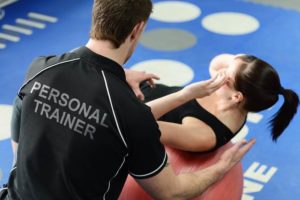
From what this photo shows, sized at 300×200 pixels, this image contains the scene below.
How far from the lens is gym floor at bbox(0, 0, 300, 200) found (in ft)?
9.37

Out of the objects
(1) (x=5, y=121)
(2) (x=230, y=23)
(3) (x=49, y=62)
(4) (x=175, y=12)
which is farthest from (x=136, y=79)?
(4) (x=175, y=12)

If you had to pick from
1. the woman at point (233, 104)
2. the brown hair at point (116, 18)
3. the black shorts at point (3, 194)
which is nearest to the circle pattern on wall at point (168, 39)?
the woman at point (233, 104)

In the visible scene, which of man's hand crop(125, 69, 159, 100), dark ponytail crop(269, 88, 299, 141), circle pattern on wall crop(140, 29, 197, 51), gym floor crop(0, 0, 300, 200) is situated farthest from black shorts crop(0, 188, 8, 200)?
circle pattern on wall crop(140, 29, 197, 51)

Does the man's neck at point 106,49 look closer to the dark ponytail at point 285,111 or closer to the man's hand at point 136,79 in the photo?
the man's hand at point 136,79

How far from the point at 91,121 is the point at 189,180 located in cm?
42

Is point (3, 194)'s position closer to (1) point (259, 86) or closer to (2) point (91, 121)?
(2) point (91, 121)

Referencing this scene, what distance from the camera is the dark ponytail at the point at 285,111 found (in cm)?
206

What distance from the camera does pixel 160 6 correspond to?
169 inches

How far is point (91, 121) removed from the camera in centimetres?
143

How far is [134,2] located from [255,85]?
2.39 ft

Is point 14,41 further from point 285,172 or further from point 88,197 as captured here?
point 88,197

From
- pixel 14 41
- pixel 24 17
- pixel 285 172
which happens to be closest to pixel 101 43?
pixel 285 172

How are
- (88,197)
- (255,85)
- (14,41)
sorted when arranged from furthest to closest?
(14,41) < (255,85) < (88,197)

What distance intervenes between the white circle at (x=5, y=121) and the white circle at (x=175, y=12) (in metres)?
1.51
